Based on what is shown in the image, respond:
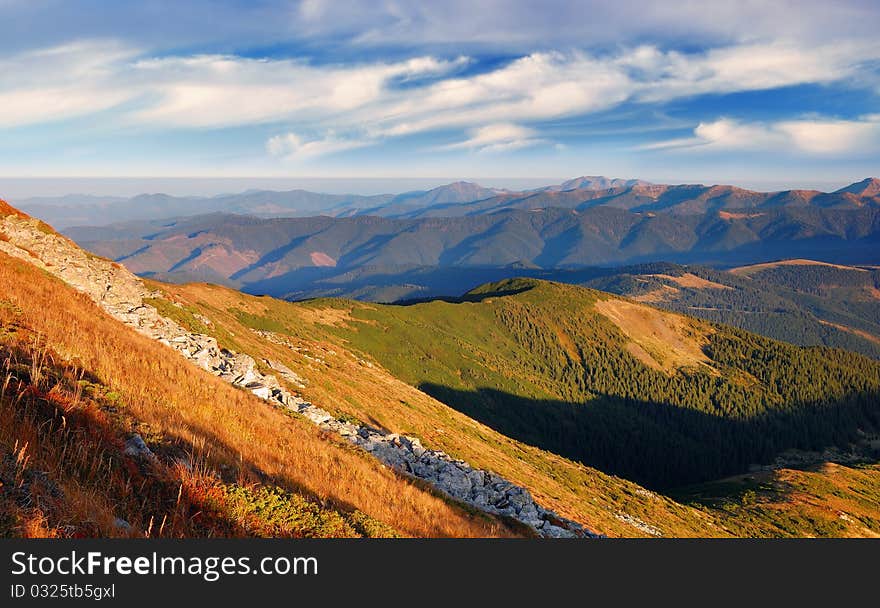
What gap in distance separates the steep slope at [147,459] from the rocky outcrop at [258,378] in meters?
9.54

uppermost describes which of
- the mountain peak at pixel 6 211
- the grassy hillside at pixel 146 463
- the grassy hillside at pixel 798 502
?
the mountain peak at pixel 6 211

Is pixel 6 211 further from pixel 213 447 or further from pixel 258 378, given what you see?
pixel 213 447

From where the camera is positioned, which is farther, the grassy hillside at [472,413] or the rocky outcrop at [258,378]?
the grassy hillside at [472,413]

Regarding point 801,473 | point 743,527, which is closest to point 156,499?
point 743,527

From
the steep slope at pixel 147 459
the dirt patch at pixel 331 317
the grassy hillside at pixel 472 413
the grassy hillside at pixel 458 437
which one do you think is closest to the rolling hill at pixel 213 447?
the steep slope at pixel 147 459

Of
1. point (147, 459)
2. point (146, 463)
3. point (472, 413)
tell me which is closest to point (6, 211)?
point (147, 459)

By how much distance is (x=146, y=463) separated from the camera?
28.8 feet

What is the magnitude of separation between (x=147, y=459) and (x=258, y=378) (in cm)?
2486

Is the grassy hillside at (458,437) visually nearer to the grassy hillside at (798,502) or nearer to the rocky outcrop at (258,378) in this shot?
the rocky outcrop at (258,378)

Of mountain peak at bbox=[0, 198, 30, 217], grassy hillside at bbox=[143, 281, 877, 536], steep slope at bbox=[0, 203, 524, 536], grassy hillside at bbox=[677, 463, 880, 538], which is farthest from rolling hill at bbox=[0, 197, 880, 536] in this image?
grassy hillside at bbox=[143, 281, 877, 536]

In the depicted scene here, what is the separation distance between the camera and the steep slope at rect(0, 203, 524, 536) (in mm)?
6906

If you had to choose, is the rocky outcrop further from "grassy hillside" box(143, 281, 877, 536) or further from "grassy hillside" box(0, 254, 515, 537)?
"grassy hillside" box(0, 254, 515, 537)

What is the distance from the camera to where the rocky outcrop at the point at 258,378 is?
28.8 metres

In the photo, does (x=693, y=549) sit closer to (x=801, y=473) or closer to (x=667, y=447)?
(x=801, y=473)
